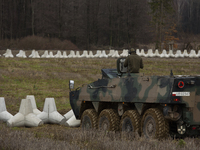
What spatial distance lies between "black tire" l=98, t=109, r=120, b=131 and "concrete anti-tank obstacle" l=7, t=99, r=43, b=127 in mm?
2691

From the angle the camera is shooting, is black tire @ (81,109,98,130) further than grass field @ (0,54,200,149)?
Yes

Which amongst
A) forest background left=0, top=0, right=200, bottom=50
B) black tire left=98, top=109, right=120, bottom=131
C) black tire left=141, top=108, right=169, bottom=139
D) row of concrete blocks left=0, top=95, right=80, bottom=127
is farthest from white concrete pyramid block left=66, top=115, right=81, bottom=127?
forest background left=0, top=0, right=200, bottom=50

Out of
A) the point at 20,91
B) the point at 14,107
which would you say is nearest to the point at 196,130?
the point at 14,107

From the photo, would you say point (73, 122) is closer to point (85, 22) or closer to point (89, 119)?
point (89, 119)

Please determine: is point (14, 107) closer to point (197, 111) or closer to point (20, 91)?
point (20, 91)

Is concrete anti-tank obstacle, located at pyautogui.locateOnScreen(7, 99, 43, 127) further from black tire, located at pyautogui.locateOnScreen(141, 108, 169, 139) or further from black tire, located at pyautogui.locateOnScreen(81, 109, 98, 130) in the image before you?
black tire, located at pyautogui.locateOnScreen(141, 108, 169, 139)

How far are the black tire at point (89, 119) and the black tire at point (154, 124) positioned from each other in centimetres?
225

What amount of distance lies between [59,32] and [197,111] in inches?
2107

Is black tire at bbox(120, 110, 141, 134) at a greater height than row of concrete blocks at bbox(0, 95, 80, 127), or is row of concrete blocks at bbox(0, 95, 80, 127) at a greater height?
black tire at bbox(120, 110, 141, 134)

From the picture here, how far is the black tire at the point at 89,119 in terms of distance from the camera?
1118 cm

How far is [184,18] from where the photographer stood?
294 feet

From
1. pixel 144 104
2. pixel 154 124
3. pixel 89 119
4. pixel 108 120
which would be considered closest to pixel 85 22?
pixel 89 119

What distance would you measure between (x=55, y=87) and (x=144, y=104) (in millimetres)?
14135

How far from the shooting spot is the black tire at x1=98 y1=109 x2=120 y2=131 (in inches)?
408
